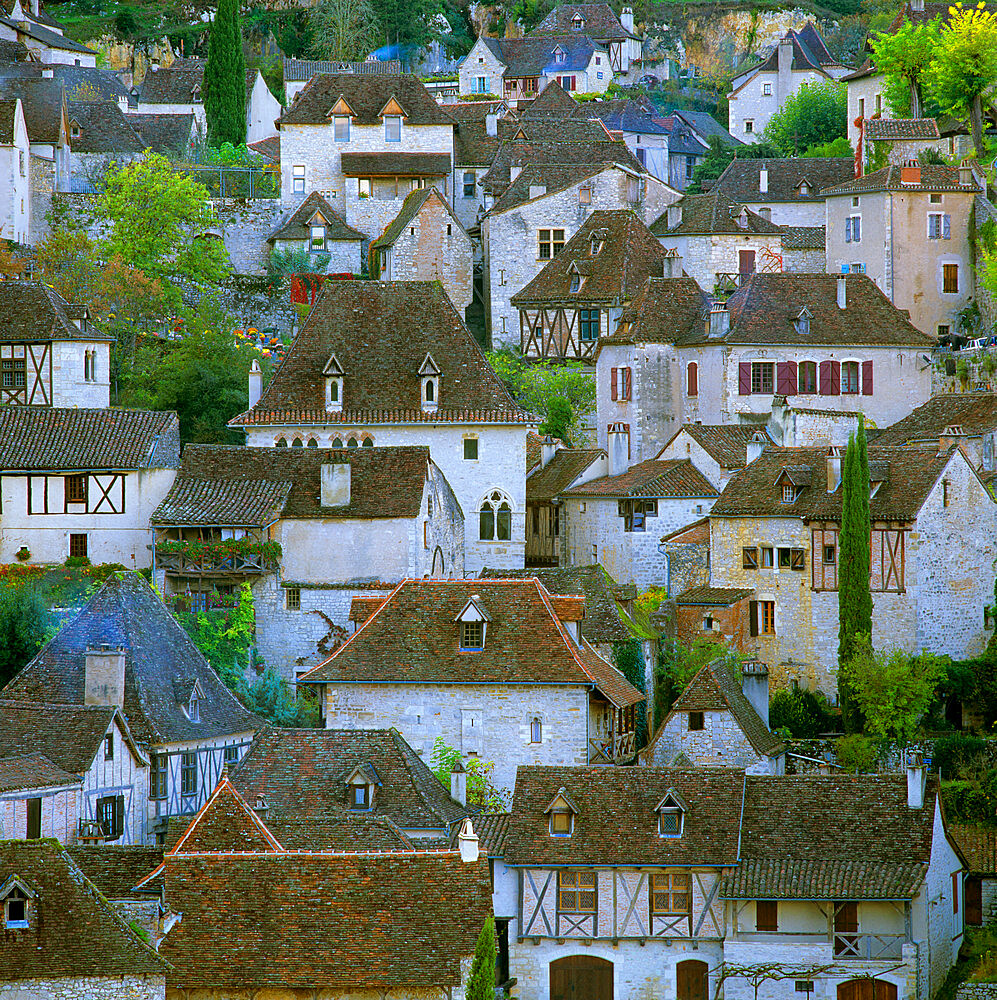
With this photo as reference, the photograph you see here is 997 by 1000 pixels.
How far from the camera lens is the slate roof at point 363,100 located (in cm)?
7881

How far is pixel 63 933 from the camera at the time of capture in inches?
1298

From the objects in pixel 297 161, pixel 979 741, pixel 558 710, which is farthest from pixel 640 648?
pixel 297 161

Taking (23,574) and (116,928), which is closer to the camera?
(116,928)

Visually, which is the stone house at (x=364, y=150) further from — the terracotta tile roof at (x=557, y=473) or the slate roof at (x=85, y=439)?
the slate roof at (x=85, y=439)

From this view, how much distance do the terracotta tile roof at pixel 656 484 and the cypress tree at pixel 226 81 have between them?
120 feet

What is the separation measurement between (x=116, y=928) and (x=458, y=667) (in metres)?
16.9

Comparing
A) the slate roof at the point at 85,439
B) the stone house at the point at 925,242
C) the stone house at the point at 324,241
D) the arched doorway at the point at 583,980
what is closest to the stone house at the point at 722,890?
the arched doorway at the point at 583,980

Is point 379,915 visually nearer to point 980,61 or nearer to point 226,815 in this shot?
point 226,815

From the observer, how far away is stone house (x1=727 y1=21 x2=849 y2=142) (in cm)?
10594

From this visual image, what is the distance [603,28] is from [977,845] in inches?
2878

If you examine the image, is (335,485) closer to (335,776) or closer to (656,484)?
(656,484)

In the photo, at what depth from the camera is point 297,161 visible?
258ft

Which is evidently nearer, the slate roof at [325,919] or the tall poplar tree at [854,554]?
the slate roof at [325,919]

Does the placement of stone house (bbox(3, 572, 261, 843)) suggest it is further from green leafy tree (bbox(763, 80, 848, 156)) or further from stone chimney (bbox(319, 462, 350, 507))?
green leafy tree (bbox(763, 80, 848, 156))
